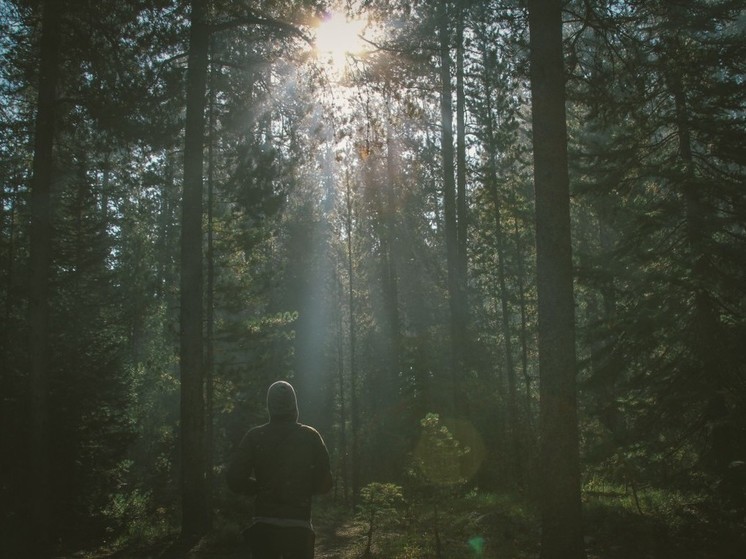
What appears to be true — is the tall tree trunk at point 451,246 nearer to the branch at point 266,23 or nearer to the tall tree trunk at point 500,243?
the tall tree trunk at point 500,243

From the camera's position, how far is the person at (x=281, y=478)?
4.68m

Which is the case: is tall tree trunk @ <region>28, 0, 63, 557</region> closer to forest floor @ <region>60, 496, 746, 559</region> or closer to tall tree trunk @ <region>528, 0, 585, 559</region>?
forest floor @ <region>60, 496, 746, 559</region>

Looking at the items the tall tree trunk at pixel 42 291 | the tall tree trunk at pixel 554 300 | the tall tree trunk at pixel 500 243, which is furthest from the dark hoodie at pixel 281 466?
the tall tree trunk at pixel 500 243

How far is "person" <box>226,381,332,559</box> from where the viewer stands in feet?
15.4

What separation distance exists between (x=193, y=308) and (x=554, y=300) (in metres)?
8.75

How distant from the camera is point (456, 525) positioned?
13.1 metres

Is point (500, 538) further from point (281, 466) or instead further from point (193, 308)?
point (281, 466)

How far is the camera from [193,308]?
13.3 m

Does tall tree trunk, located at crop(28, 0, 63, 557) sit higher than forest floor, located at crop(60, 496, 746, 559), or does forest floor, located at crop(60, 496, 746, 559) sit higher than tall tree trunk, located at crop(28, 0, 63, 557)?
tall tree trunk, located at crop(28, 0, 63, 557)

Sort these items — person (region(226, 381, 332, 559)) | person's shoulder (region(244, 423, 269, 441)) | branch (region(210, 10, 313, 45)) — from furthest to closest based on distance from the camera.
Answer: branch (region(210, 10, 313, 45)), person's shoulder (region(244, 423, 269, 441)), person (region(226, 381, 332, 559))

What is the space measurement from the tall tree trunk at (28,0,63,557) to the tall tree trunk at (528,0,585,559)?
1043 centimetres

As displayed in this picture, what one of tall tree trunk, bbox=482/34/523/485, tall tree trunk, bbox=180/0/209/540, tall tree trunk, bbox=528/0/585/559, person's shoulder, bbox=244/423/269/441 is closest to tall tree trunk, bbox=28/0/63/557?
tall tree trunk, bbox=180/0/209/540

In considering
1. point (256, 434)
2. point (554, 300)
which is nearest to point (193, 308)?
point (554, 300)

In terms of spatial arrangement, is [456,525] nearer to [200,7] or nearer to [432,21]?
[432,21]
